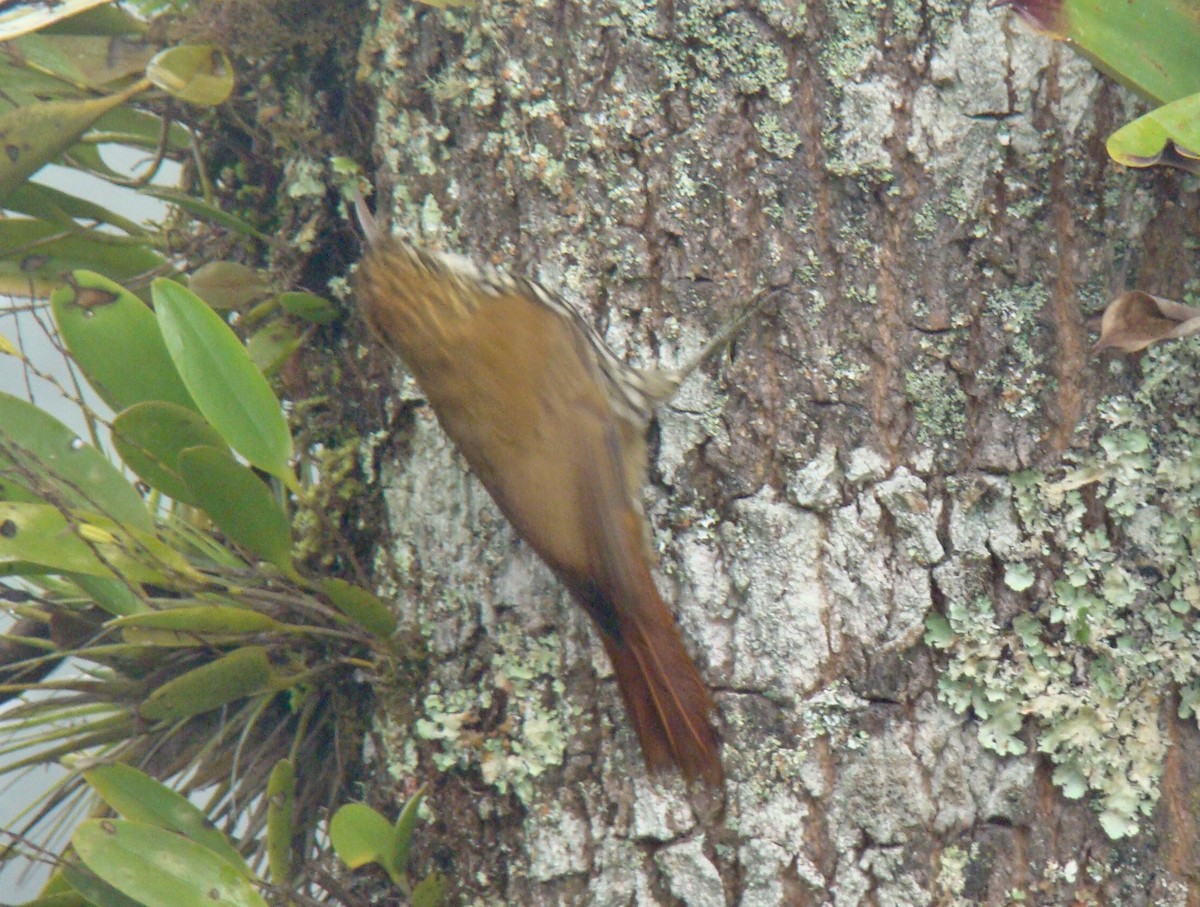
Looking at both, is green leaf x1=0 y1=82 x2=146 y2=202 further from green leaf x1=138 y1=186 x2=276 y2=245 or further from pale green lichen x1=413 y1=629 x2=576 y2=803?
pale green lichen x1=413 y1=629 x2=576 y2=803

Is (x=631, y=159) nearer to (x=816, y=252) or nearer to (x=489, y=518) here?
(x=816, y=252)

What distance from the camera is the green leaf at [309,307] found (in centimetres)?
147

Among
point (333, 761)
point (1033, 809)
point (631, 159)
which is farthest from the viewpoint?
point (333, 761)

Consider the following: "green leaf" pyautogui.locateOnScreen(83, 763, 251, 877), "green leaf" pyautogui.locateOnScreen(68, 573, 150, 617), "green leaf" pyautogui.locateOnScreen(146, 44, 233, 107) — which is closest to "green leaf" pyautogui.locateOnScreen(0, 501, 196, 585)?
"green leaf" pyautogui.locateOnScreen(68, 573, 150, 617)

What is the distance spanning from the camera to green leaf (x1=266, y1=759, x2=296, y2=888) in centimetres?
126

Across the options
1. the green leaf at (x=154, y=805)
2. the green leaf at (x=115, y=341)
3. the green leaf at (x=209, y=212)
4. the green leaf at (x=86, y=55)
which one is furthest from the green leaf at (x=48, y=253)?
the green leaf at (x=154, y=805)

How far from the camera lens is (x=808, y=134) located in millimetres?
1215

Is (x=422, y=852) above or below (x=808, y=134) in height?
below

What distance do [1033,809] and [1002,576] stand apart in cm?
24

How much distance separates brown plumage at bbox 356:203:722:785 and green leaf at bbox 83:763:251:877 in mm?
518

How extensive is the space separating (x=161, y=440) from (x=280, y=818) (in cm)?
47

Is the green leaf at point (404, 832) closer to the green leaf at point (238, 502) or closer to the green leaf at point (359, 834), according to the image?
the green leaf at point (359, 834)

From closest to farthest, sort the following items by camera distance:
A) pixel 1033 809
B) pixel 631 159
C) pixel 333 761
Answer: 1. pixel 1033 809
2. pixel 631 159
3. pixel 333 761

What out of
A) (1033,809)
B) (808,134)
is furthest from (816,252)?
(1033,809)
